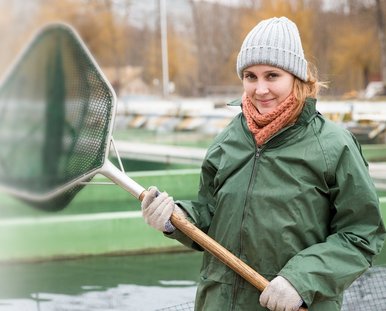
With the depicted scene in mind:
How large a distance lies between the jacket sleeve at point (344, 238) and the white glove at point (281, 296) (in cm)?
3

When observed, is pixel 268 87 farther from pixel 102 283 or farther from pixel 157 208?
pixel 102 283

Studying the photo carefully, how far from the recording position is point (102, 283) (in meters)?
5.53

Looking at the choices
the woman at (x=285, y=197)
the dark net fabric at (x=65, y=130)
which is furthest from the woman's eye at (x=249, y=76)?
the dark net fabric at (x=65, y=130)

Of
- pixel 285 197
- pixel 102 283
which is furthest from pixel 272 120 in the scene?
pixel 102 283

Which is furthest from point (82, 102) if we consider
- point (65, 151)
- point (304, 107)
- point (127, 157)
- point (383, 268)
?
point (127, 157)

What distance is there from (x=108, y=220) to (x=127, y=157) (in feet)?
18.1

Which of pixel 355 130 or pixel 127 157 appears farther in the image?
pixel 355 130

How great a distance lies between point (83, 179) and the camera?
2.10 metres

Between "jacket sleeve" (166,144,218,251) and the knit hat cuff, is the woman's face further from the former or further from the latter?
"jacket sleeve" (166,144,218,251)

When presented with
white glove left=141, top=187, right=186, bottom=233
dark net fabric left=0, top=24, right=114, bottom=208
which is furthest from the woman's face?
dark net fabric left=0, top=24, right=114, bottom=208

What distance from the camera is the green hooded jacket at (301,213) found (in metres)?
1.87

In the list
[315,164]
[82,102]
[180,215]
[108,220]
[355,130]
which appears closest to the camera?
[315,164]

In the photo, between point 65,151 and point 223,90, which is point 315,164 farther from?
point 223,90

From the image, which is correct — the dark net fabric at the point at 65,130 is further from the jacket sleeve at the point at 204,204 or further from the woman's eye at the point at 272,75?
the woman's eye at the point at 272,75
